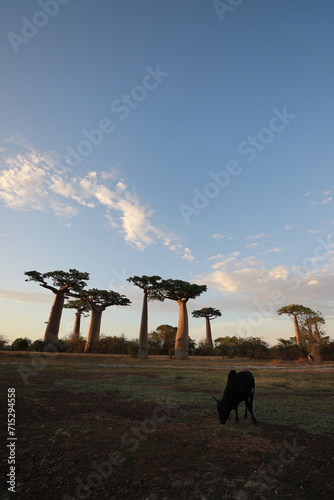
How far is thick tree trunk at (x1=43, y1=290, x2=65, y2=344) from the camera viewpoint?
115 feet

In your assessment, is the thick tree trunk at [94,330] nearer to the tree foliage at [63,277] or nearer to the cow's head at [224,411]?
the tree foliage at [63,277]

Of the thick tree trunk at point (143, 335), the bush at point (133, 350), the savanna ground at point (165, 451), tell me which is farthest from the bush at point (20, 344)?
the savanna ground at point (165, 451)

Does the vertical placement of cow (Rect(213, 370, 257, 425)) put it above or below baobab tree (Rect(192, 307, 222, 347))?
below

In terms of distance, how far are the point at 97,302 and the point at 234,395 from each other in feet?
122

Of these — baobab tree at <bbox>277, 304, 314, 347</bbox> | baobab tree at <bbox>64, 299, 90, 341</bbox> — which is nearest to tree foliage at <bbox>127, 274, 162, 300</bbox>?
baobab tree at <bbox>64, 299, 90, 341</bbox>

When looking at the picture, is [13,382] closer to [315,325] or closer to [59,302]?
[59,302]

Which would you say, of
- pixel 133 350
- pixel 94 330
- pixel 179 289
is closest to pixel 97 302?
pixel 94 330

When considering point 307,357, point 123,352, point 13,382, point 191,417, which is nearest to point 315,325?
point 307,357

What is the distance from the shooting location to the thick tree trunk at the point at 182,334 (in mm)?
35969

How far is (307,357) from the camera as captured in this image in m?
34.4

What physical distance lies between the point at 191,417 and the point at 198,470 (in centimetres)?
338

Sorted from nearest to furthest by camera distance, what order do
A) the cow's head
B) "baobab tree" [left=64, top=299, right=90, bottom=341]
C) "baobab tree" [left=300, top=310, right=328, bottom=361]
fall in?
the cow's head, "baobab tree" [left=300, top=310, right=328, bottom=361], "baobab tree" [left=64, top=299, right=90, bottom=341]

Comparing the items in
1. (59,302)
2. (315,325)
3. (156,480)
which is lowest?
(156,480)

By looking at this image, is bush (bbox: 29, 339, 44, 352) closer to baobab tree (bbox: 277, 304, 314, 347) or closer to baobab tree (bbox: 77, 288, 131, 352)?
baobab tree (bbox: 77, 288, 131, 352)
